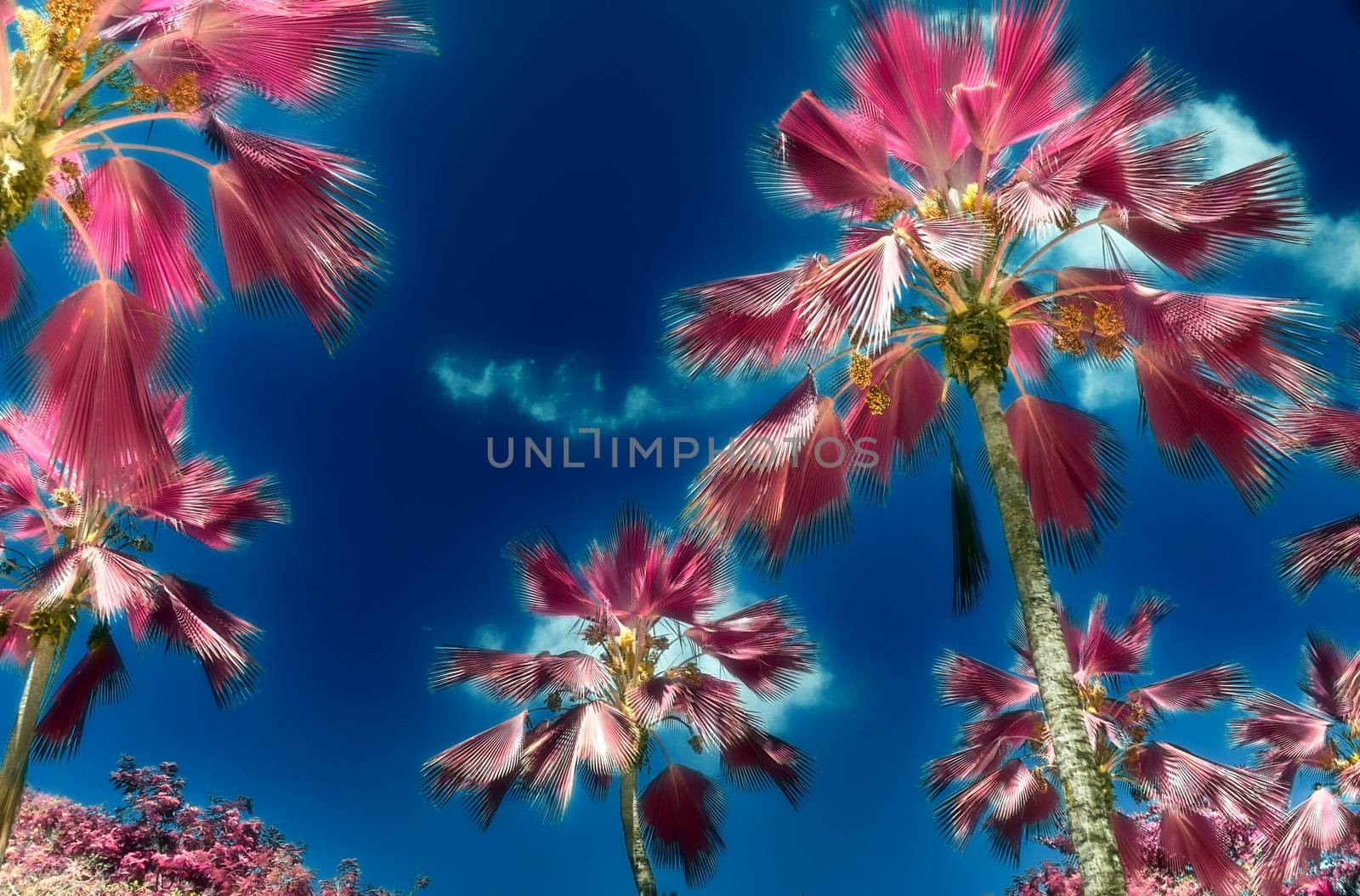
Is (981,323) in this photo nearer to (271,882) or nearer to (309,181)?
(309,181)

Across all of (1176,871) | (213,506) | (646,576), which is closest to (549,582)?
(646,576)

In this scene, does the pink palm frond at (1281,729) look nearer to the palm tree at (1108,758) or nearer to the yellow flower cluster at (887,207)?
the palm tree at (1108,758)

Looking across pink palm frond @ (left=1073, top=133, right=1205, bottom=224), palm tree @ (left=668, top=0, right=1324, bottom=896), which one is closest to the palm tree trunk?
palm tree @ (left=668, top=0, right=1324, bottom=896)

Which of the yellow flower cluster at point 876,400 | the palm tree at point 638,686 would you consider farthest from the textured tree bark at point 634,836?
the yellow flower cluster at point 876,400

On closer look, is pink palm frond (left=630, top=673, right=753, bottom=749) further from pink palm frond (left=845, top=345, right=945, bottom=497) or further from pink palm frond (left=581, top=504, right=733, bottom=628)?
pink palm frond (left=845, top=345, right=945, bottom=497)

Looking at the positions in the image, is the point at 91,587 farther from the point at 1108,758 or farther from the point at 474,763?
the point at 1108,758

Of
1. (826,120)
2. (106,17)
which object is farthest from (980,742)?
(106,17)
